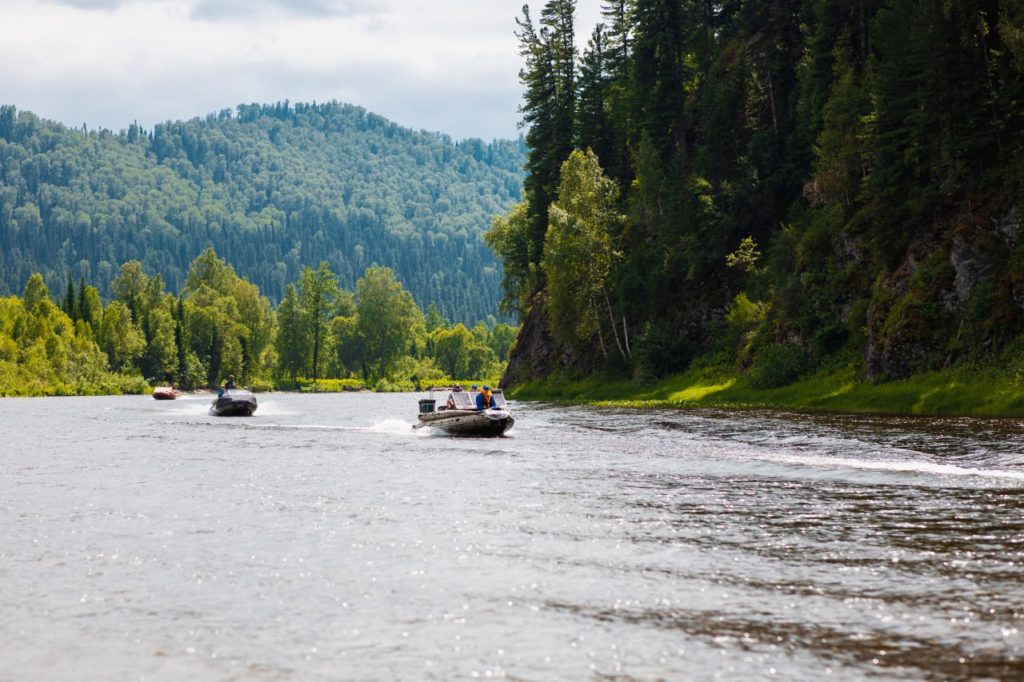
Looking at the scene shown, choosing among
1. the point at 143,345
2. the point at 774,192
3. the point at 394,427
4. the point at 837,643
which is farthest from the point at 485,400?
the point at 143,345

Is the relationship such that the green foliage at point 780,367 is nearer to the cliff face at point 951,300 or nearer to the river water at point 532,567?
the cliff face at point 951,300

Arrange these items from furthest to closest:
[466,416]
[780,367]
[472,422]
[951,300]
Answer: [780,367] < [951,300] < [466,416] < [472,422]

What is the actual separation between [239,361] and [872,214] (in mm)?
149160

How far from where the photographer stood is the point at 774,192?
80.8m

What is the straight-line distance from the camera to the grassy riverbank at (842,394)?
47688mm

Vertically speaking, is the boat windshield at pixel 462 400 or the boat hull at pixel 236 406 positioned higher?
the boat windshield at pixel 462 400

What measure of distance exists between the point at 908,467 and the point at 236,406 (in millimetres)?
61454

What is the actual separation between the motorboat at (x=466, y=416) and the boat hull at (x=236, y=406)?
29.5m

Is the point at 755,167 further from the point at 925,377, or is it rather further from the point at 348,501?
the point at 348,501

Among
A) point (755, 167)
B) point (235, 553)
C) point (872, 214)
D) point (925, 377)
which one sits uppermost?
point (755, 167)

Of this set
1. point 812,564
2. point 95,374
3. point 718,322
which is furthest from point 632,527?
point 95,374

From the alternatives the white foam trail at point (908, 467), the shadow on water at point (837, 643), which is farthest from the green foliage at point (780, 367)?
the shadow on water at point (837, 643)

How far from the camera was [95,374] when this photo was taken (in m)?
168

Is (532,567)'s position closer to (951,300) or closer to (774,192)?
(951,300)
